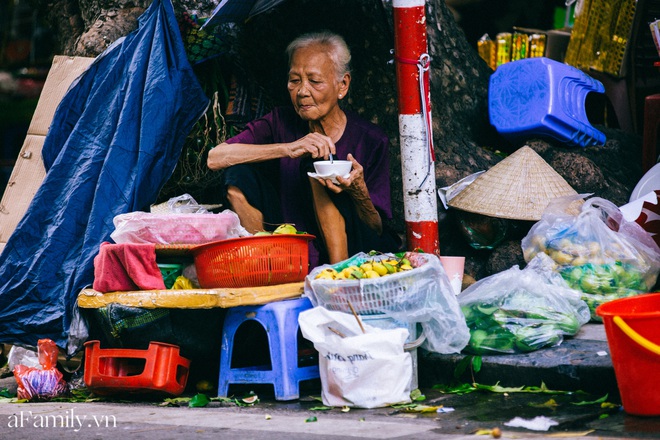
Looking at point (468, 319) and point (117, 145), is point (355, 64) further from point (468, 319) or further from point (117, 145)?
point (468, 319)

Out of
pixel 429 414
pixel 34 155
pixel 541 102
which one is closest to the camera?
pixel 429 414

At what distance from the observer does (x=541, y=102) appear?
5.11m

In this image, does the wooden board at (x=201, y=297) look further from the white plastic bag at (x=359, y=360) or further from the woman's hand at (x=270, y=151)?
the woman's hand at (x=270, y=151)

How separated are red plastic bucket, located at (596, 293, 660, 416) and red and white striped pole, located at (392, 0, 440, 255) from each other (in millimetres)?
1526

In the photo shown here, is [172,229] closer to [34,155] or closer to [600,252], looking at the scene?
[34,155]

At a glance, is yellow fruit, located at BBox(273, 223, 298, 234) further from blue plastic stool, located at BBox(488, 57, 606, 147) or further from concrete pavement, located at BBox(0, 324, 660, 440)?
blue plastic stool, located at BBox(488, 57, 606, 147)

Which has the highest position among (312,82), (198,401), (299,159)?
(312,82)

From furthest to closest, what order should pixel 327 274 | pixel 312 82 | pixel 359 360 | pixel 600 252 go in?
1. pixel 312 82
2. pixel 600 252
3. pixel 327 274
4. pixel 359 360

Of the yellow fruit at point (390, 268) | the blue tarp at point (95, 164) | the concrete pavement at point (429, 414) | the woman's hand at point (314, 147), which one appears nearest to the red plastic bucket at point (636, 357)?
the concrete pavement at point (429, 414)

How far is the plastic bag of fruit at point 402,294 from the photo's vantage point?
11.7 ft

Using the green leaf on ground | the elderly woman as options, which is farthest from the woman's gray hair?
the green leaf on ground

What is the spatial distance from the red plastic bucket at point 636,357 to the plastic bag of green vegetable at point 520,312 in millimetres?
656

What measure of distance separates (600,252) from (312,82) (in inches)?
72.0

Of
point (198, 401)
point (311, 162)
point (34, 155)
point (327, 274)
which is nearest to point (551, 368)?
point (327, 274)
